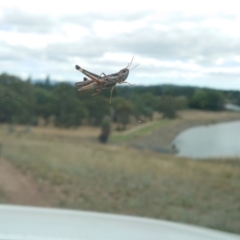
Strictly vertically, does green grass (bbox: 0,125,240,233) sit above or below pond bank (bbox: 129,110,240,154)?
below

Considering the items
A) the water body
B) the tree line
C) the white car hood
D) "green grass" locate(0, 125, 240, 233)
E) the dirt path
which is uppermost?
the tree line

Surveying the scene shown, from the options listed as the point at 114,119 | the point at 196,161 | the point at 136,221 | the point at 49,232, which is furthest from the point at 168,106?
the point at 196,161

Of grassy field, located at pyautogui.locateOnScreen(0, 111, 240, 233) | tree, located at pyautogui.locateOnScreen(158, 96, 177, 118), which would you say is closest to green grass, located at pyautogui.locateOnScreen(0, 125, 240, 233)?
grassy field, located at pyautogui.locateOnScreen(0, 111, 240, 233)

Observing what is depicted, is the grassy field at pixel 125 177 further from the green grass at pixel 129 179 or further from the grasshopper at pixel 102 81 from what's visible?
the grasshopper at pixel 102 81

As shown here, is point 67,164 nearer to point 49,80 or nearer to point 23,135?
point 23,135

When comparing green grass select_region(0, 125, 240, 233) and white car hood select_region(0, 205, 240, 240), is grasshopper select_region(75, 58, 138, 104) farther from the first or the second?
Answer: green grass select_region(0, 125, 240, 233)

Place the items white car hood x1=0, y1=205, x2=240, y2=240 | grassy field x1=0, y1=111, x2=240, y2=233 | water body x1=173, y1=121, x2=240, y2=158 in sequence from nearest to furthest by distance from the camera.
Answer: white car hood x1=0, y1=205, x2=240, y2=240 < grassy field x1=0, y1=111, x2=240, y2=233 < water body x1=173, y1=121, x2=240, y2=158

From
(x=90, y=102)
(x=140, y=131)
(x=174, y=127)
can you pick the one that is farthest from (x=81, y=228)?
(x=174, y=127)

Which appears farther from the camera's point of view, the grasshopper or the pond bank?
the pond bank
